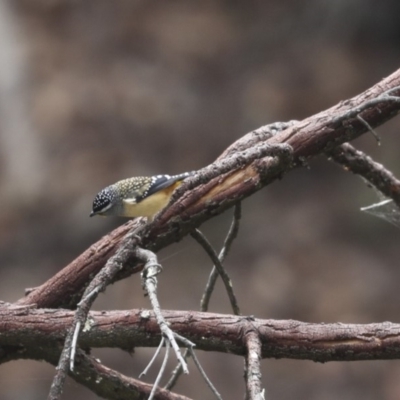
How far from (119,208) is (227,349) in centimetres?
75

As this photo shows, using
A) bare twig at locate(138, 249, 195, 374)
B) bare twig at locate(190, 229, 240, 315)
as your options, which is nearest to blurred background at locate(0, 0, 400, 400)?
bare twig at locate(190, 229, 240, 315)

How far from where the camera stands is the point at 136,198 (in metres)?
2.14

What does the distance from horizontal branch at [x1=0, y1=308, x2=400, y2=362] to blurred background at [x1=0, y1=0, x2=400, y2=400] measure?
3.51 metres

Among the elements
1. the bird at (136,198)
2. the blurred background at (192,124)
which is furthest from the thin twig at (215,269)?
the blurred background at (192,124)

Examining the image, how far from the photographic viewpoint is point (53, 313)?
5.66 ft

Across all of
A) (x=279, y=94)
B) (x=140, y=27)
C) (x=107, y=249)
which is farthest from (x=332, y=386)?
(x=107, y=249)

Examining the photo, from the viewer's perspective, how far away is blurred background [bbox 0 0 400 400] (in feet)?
17.3

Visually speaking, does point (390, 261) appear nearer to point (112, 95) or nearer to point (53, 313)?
point (112, 95)

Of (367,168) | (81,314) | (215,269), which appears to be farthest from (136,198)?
(81,314)

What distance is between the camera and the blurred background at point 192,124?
207 inches

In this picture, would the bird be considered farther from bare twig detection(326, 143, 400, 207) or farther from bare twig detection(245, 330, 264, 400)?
bare twig detection(245, 330, 264, 400)

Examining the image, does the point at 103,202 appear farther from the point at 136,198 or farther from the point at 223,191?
the point at 223,191

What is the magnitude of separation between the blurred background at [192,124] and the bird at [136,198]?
2.98 meters

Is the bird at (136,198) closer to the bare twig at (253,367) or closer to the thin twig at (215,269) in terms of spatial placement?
the thin twig at (215,269)
